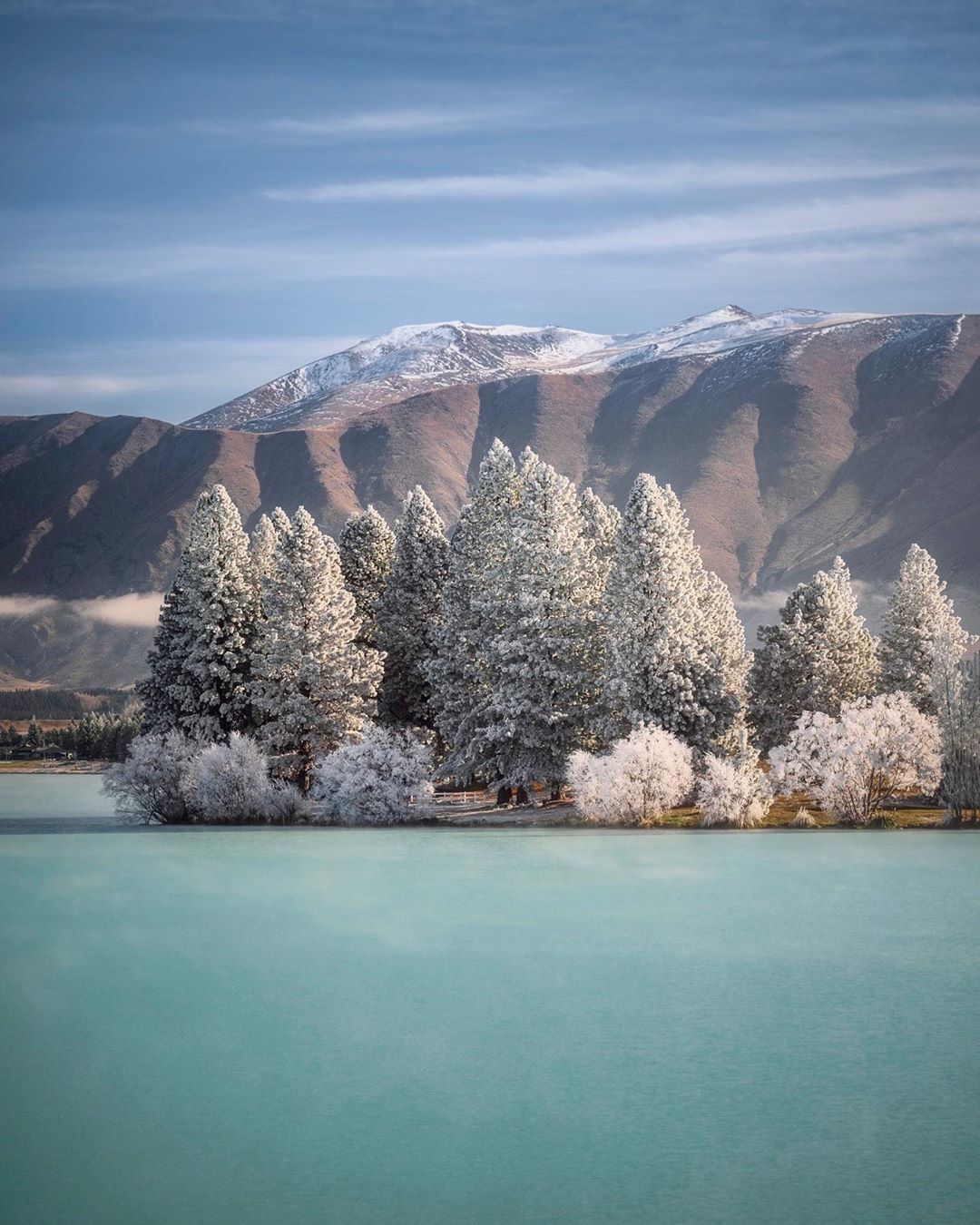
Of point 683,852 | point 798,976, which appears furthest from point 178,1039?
point 683,852

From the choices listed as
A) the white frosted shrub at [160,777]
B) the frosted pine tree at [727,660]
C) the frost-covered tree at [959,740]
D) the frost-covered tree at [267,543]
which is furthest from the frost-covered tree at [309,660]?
the frost-covered tree at [959,740]

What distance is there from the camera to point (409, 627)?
6581 cm

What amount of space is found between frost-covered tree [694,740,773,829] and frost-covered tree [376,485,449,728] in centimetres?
1778

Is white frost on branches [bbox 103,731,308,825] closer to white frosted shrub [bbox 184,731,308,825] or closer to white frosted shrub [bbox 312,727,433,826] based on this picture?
white frosted shrub [bbox 184,731,308,825]

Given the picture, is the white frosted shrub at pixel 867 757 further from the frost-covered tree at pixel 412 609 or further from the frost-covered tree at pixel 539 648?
the frost-covered tree at pixel 412 609

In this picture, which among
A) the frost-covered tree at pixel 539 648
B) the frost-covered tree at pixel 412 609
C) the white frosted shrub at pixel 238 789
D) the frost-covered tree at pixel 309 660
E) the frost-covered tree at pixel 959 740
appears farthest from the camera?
the frost-covered tree at pixel 412 609

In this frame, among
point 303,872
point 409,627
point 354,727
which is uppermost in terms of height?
point 409,627

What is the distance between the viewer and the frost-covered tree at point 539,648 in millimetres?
56156

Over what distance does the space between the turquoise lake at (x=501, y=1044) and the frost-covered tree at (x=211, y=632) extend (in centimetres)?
1843

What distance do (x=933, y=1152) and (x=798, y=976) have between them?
10.4 m

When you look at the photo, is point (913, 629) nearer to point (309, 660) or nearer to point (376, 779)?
point (376, 779)

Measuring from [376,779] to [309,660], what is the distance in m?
7.22

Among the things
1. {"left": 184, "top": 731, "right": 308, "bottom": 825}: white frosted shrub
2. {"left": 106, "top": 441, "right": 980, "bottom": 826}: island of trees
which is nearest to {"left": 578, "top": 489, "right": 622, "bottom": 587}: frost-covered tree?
{"left": 106, "top": 441, "right": 980, "bottom": 826}: island of trees

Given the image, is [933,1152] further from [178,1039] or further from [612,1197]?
[178,1039]
